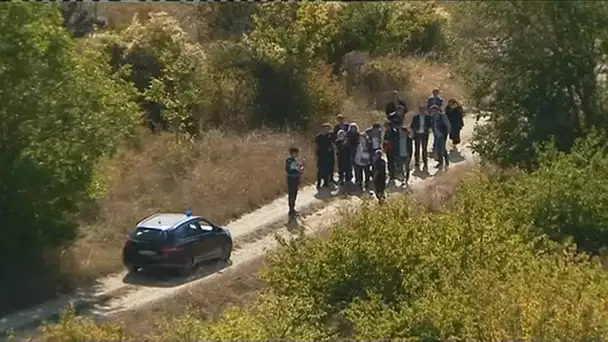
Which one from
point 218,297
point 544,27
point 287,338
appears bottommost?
point 218,297

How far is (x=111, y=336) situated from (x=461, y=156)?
18.4m

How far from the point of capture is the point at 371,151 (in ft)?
88.8

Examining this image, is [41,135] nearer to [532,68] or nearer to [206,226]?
[206,226]

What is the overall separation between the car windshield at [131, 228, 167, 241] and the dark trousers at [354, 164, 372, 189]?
598cm

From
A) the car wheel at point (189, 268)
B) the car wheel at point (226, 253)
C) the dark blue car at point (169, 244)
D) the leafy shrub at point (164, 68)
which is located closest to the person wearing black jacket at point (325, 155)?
the car wheel at point (226, 253)

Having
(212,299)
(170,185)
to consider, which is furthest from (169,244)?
(170,185)

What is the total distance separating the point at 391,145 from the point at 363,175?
0.96 m

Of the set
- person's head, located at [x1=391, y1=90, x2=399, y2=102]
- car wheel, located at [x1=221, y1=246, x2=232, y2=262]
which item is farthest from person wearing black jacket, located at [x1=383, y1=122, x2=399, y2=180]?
person's head, located at [x1=391, y1=90, x2=399, y2=102]

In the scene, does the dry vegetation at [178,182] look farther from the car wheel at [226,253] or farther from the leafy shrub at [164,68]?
the car wheel at [226,253]

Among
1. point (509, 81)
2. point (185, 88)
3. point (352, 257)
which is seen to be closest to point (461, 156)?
point (509, 81)

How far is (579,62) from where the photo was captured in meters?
25.3

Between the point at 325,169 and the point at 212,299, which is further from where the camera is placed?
the point at 325,169

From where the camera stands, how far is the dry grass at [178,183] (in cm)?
2473

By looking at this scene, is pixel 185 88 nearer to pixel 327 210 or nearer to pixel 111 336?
pixel 327 210
